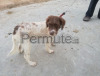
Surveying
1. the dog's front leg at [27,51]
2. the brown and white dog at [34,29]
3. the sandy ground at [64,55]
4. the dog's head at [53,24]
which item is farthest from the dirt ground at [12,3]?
the dog's head at [53,24]

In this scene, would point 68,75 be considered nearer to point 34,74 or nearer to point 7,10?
point 34,74

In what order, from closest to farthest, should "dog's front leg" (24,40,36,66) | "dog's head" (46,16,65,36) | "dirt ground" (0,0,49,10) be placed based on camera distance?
1. "dog's head" (46,16,65,36)
2. "dog's front leg" (24,40,36,66)
3. "dirt ground" (0,0,49,10)

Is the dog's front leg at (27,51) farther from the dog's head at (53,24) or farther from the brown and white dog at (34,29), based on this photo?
the dog's head at (53,24)

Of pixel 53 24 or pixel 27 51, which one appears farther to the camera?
pixel 27 51

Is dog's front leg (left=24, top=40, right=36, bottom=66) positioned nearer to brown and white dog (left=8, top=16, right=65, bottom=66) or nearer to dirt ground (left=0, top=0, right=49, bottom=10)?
brown and white dog (left=8, top=16, right=65, bottom=66)

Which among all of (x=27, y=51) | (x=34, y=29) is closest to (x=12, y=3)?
(x=34, y=29)

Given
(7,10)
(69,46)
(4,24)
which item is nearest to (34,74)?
(69,46)

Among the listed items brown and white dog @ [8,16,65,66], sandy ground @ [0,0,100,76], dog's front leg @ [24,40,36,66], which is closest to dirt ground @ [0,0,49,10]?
sandy ground @ [0,0,100,76]

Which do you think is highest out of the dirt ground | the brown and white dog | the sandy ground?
the dirt ground

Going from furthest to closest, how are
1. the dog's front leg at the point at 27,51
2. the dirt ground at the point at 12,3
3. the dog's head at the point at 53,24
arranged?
the dirt ground at the point at 12,3 → the dog's front leg at the point at 27,51 → the dog's head at the point at 53,24

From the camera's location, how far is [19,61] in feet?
8.91

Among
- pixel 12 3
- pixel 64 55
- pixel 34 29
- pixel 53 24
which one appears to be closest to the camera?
pixel 53 24

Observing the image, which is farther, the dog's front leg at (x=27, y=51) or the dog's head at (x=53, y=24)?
the dog's front leg at (x=27, y=51)

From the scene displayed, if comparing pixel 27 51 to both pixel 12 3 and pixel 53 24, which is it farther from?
pixel 12 3
